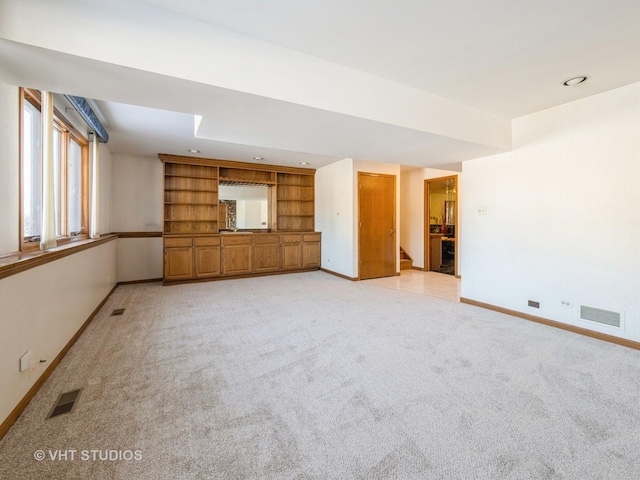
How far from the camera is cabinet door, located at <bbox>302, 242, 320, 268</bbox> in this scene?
6.59 metres

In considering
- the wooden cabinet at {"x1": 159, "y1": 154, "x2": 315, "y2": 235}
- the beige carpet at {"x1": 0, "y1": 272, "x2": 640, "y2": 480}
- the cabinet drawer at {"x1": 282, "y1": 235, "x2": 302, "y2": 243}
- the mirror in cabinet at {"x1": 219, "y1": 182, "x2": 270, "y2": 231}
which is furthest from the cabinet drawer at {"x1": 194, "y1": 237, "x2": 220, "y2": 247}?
the beige carpet at {"x1": 0, "y1": 272, "x2": 640, "y2": 480}

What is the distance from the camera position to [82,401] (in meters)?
1.80

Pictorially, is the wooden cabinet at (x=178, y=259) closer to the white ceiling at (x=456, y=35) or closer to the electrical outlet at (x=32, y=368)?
the electrical outlet at (x=32, y=368)

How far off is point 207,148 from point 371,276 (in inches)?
153

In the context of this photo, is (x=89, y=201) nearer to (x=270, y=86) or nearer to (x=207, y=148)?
(x=207, y=148)

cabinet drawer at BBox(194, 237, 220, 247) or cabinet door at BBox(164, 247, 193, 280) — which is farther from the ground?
cabinet drawer at BBox(194, 237, 220, 247)

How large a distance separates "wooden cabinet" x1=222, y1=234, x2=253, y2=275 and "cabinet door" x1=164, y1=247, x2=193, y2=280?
24.7 inches

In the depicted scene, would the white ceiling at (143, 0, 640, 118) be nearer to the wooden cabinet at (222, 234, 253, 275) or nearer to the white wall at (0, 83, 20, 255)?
the white wall at (0, 83, 20, 255)

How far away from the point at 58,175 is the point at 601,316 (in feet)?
19.7

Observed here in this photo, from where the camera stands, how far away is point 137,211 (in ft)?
18.1

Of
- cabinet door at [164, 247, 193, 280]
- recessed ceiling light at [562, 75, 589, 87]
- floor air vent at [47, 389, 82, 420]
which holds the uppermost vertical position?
recessed ceiling light at [562, 75, 589, 87]

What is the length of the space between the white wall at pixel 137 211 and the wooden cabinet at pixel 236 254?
1.29 meters

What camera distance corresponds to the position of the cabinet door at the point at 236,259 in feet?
18.8

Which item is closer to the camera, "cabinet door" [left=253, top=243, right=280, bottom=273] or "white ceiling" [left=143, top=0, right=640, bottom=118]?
"white ceiling" [left=143, top=0, right=640, bottom=118]
